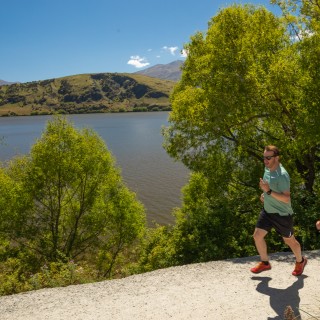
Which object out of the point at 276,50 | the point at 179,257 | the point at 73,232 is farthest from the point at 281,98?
the point at 73,232

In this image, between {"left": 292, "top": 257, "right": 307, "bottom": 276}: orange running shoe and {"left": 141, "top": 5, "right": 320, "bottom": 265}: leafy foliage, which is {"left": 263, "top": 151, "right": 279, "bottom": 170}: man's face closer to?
{"left": 292, "top": 257, "right": 307, "bottom": 276}: orange running shoe

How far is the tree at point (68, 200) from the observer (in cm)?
2309

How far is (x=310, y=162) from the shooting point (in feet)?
58.9

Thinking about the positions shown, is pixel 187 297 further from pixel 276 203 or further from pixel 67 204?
pixel 67 204

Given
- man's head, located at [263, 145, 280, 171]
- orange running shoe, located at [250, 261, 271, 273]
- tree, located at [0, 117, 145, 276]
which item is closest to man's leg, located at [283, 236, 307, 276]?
orange running shoe, located at [250, 261, 271, 273]

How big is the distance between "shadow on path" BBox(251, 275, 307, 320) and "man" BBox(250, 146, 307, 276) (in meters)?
0.53

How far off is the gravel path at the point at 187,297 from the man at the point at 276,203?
68cm

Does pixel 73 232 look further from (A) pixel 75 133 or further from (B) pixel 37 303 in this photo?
(B) pixel 37 303

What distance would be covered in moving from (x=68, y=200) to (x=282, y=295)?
20.0 meters

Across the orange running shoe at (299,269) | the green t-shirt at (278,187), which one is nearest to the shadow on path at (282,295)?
the orange running shoe at (299,269)

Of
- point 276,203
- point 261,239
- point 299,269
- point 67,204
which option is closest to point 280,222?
point 276,203

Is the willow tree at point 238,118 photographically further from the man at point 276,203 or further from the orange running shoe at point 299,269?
the man at point 276,203

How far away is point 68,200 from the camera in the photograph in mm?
25281

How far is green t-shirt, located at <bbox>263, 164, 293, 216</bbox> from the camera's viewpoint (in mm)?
7996
